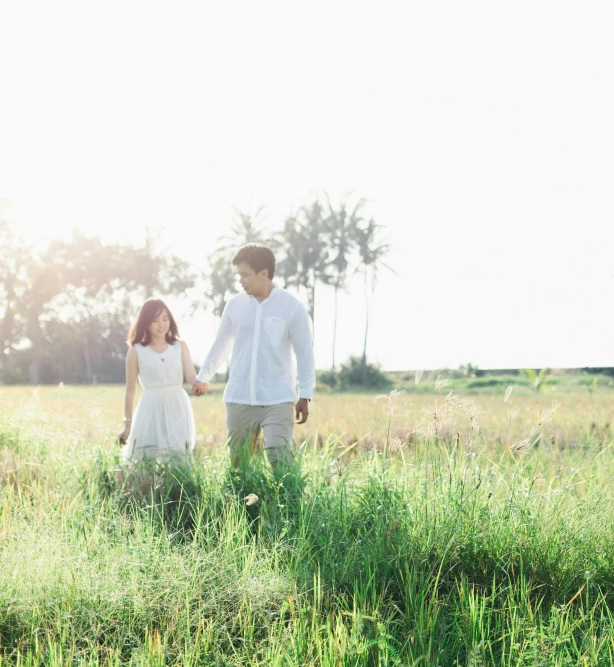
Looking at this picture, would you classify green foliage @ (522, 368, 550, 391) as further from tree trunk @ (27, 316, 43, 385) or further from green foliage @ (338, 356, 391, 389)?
tree trunk @ (27, 316, 43, 385)

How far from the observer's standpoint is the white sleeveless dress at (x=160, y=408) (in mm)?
6715

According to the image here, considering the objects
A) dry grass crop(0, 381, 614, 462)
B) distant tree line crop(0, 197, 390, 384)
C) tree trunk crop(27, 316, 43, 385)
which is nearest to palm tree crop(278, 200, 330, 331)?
distant tree line crop(0, 197, 390, 384)

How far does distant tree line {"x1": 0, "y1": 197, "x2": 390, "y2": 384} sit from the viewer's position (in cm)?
4619

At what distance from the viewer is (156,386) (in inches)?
268

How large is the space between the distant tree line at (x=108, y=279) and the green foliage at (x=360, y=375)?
2.22m

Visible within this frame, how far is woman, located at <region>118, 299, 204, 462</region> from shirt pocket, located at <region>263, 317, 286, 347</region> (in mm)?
942

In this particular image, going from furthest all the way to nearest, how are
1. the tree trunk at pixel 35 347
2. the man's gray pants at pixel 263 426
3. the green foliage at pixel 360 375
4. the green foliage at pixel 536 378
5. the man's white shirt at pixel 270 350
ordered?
Result: the tree trunk at pixel 35 347 → the green foliage at pixel 360 375 → the green foliage at pixel 536 378 → the man's white shirt at pixel 270 350 → the man's gray pants at pixel 263 426

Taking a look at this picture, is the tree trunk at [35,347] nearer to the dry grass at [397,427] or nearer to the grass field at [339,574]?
the dry grass at [397,427]

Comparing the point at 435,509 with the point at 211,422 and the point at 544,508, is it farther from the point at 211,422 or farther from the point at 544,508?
the point at 211,422

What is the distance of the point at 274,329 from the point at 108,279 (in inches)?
1815

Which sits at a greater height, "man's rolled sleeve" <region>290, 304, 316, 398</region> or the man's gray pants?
"man's rolled sleeve" <region>290, 304, 316, 398</region>

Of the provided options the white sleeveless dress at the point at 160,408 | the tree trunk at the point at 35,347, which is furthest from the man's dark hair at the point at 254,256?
the tree trunk at the point at 35,347

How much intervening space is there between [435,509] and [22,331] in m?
49.6

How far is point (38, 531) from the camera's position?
16.3 ft
